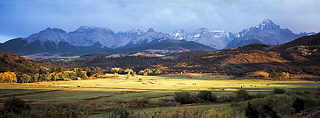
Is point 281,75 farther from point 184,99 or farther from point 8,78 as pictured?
point 8,78

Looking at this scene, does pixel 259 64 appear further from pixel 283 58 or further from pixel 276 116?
pixel 276 116

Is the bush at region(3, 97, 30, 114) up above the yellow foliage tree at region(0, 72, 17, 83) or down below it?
below

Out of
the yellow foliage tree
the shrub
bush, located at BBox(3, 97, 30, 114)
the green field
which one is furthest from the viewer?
the shrub

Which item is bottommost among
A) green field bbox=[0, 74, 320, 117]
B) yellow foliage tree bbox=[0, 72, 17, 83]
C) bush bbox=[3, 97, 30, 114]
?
green field bbox=[0, 74, 320, 117]

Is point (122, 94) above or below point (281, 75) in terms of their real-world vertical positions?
below

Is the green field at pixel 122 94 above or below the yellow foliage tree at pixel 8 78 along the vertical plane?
below

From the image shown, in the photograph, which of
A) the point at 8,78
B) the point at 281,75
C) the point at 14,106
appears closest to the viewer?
the point at 14,106

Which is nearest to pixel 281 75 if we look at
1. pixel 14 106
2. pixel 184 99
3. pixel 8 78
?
pixel 184 99

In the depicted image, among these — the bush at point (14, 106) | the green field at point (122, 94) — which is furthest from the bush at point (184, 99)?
the bush at point (14, 106)

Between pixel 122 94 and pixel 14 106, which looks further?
pixel 122 94

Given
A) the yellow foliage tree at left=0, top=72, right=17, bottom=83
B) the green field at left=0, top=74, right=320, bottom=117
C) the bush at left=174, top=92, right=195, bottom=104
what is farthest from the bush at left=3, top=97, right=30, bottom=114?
the yellow foliage tree at left=0, top=72, right=17, bottom=83

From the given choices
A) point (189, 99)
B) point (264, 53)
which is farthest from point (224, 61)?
point (189, 99)

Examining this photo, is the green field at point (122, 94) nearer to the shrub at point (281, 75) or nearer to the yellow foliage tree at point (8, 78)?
the yellow foliage tree at point (8, 78)

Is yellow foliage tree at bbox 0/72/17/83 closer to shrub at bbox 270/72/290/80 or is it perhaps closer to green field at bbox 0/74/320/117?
green field at bbox 0/74/320/117
